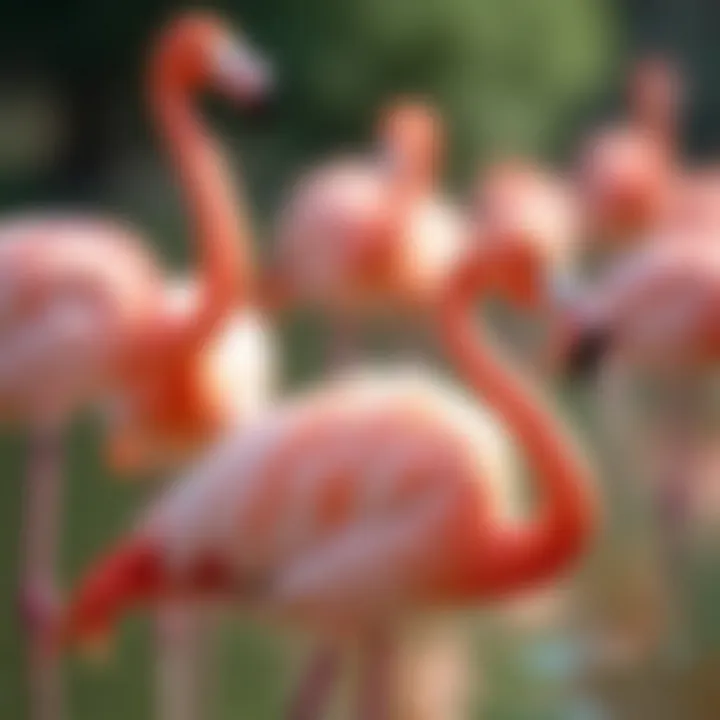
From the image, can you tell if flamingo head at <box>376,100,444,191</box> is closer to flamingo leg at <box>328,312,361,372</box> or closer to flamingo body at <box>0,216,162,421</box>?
flamingo leg at <box>328,312,361,372</box>

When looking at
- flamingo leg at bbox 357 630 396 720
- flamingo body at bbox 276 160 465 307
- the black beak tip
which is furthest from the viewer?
flamingo body at bbox 276 160 465 307

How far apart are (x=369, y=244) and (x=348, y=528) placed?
63.4 inches

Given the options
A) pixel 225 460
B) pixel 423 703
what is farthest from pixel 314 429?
pixel 423 703

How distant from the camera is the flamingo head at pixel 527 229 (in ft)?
5.41

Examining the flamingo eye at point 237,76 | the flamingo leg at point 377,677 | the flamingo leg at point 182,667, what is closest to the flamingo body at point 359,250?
the flamingo eye at point 237,76

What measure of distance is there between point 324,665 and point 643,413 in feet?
5.29

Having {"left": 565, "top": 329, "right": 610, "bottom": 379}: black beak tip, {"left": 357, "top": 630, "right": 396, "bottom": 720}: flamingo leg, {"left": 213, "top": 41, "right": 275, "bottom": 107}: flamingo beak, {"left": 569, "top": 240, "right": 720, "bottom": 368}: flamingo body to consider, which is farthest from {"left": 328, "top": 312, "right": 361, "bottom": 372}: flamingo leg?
{"left": 357, "top": 630, "right": 396, "bottom": 720}: flamingo leg

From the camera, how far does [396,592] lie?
1515 millimetres

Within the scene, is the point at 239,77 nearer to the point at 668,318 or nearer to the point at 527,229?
the point at 527,229

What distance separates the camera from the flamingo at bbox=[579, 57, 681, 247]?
435cm

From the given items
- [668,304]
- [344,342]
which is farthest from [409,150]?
[668,304]

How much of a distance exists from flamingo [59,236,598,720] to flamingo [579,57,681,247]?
2.61m

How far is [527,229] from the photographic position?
1.96m

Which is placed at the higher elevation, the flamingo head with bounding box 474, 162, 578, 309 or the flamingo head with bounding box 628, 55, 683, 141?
the flamingo head with bounding box 628, 55, 683, 141
